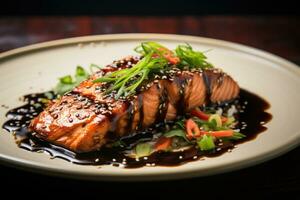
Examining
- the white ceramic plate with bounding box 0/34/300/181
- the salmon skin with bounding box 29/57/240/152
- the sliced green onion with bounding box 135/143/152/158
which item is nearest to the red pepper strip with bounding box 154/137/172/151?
the sliced green onion with bounding box 135/143/152/158

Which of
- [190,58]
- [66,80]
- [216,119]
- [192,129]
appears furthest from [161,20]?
[192,129]

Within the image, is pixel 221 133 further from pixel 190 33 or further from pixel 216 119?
pixel 190 33

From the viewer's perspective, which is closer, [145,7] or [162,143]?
[162,143]

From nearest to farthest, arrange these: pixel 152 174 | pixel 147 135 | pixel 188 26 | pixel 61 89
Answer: pixel 152 174 → pixel 147 135 → pixel 61 89 → pixel 188 26

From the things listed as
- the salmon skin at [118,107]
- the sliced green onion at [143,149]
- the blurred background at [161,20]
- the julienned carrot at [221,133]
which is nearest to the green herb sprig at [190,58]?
the salmon skin at [118,107]

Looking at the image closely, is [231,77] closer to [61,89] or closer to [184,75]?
[184,75]

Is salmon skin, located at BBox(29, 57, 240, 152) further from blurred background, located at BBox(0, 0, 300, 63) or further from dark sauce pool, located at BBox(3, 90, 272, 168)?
blurred background, located at BBox(0, 0, 300, 63)

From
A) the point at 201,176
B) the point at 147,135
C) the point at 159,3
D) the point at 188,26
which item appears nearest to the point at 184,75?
the point at 147,135

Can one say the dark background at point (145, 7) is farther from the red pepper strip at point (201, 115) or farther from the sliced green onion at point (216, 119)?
the sliced green onion at point (216, 119)
